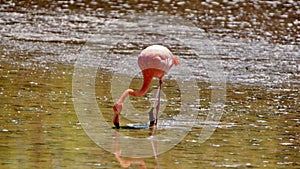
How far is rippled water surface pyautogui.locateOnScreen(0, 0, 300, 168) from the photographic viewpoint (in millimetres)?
8352

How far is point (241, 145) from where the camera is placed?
28.8 feet

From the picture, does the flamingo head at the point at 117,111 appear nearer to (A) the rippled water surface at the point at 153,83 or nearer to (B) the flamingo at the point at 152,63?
(A) the rippled water surface at the point at 153,83

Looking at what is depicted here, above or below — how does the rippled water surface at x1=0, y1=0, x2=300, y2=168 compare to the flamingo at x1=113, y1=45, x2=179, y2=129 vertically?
below

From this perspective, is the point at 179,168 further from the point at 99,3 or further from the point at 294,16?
the point at 99,3

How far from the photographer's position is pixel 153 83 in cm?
1292

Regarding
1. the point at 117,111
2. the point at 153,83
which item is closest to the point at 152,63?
the point at 117,111

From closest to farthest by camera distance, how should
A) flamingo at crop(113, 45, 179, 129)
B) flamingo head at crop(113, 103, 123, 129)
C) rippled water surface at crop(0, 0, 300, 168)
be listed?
1. rippled water surface at crop(0, 0, 300, 168)
2. flamingo head at crop(113, 103, 123, 129)
3. flamingo at crop(113, 45, 179, 129)

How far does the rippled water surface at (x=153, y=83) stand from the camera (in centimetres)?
835

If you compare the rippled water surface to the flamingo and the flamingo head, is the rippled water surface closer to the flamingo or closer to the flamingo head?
the flamingo head

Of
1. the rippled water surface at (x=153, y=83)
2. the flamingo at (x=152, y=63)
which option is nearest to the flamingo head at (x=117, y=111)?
the rippled water surface at (x=153, y=83)

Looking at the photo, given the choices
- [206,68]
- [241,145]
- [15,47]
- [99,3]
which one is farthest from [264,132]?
[99,3]

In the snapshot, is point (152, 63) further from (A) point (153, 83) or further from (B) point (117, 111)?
(A) point (153, 83)

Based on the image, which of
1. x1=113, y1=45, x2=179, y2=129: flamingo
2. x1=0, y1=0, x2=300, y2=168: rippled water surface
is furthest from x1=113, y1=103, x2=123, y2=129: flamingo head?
x1=113, y1=45, x2=179, y2=129: flamingo

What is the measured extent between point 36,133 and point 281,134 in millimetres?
2651
